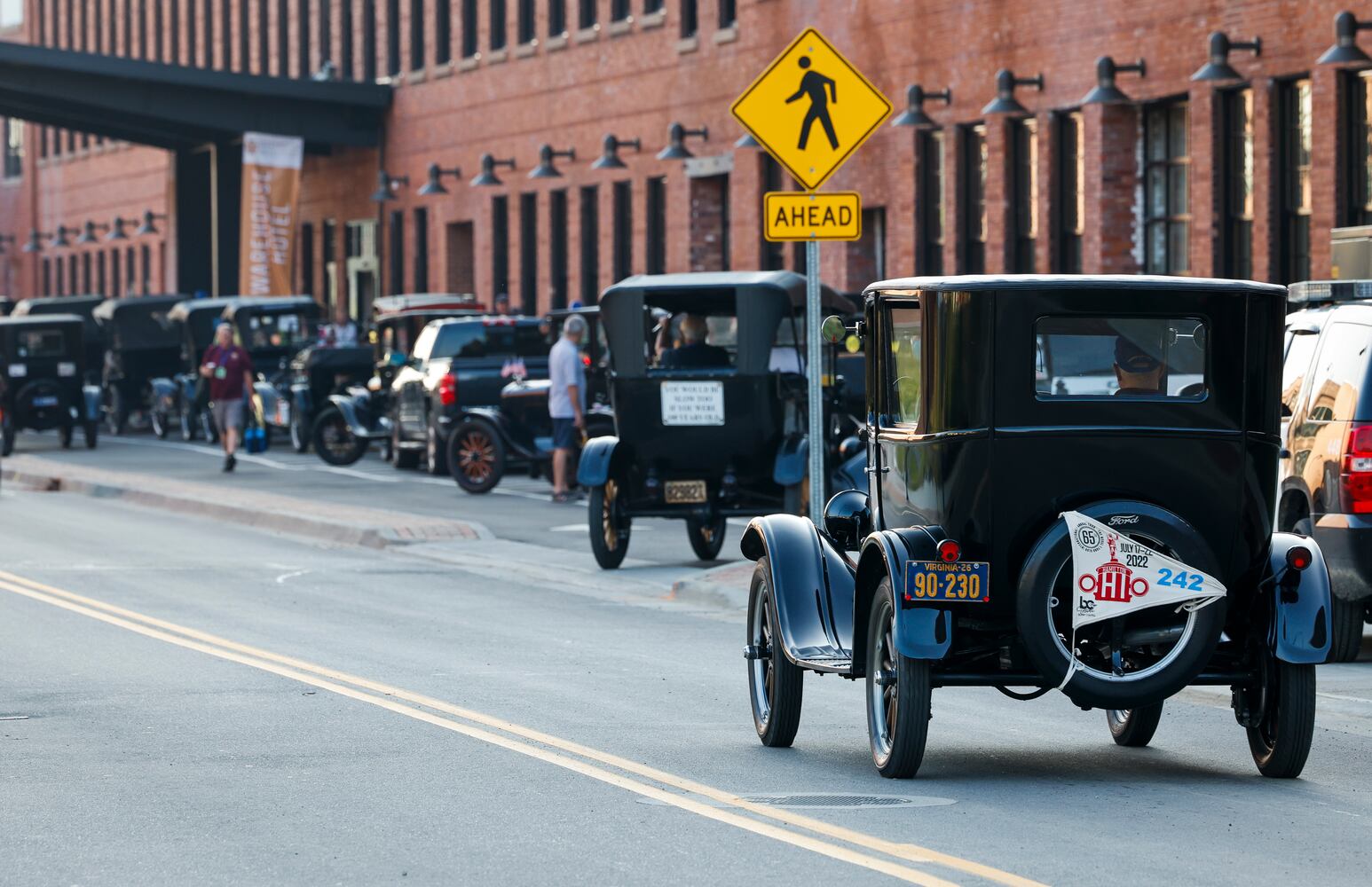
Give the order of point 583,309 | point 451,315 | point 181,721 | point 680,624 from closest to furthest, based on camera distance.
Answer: point 181,721
point 680,624
point 583,309
point 451,315

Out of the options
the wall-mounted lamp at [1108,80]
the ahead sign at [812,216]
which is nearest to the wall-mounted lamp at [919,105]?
the wall-mounted lamp at [1108,80]

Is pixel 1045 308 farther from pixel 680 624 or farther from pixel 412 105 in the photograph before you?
pixel 412 105

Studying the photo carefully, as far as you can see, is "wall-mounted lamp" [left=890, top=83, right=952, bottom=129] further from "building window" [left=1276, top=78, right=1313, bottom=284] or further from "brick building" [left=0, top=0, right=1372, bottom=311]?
"building window" [left=1276, top=78, right=1313, bottom=284]

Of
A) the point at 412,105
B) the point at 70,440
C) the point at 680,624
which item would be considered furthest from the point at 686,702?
the point at 412,105

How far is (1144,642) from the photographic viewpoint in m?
8.50

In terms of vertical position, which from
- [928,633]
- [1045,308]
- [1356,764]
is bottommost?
[1356,764]

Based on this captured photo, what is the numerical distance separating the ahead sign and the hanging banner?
3409 cm

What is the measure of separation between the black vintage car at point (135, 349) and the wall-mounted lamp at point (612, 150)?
24.5 ft

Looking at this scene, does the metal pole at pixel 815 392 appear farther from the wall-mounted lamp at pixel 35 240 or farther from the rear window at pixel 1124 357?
the wall-mounted lamp at pixel 35 240

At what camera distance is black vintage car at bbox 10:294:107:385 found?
1708 inches

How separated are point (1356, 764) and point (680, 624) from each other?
20.1ft

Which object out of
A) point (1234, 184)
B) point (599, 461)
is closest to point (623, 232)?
point (1234, 184)

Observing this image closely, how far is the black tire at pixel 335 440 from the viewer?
31.5m

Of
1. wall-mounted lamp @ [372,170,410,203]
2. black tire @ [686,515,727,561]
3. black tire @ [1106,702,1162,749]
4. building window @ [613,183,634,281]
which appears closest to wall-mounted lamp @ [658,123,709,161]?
building window @ [613,183,634,281]
